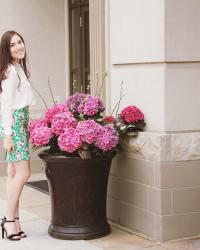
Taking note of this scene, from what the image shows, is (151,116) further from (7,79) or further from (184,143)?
(7,79)

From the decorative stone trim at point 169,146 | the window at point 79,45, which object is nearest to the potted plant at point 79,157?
the decorative stone trim at point 169,146

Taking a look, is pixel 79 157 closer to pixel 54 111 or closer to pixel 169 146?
pixel 54 111

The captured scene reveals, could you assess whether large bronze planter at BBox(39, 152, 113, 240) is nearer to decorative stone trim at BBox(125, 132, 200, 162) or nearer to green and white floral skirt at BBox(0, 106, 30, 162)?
green and white floral skirt at BBox(0, 106, 30, 162)

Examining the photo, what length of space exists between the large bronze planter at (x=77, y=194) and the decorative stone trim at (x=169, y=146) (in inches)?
14.1

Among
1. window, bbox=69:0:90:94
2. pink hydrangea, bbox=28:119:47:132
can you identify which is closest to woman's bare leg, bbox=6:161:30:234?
pink hydrangea, bbox=28:119:47:132

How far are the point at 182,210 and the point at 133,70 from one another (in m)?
1.41

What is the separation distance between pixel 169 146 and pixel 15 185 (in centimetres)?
149

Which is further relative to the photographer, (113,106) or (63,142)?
(113,106)

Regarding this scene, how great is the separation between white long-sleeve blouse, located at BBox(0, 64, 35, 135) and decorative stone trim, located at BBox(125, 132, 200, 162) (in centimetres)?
114

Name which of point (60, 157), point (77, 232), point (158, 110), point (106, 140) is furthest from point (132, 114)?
point (77, 232)

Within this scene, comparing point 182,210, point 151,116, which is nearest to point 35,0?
point 151,116

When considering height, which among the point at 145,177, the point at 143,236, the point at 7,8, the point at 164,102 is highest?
the point at 7,8

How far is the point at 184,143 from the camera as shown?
5.39m

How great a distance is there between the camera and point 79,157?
5.36 meters
